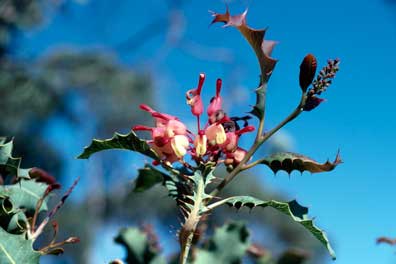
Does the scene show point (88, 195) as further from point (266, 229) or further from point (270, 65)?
point (270, 65)

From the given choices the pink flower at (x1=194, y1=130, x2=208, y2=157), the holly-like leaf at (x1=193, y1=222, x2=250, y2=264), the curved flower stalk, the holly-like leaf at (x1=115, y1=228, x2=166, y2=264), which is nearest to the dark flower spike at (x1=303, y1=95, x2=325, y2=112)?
the curved flower stalk

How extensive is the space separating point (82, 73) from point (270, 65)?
12749 mm

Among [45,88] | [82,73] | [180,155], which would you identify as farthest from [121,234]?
[82,73]

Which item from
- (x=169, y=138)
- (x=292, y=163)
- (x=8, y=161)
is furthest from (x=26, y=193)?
(x=292, y=163)

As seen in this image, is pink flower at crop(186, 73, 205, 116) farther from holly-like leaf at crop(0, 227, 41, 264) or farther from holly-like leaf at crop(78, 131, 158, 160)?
holly-like leaf at crop(0, 227, 41, 264)

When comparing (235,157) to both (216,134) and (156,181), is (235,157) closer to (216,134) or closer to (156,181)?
(216,134)

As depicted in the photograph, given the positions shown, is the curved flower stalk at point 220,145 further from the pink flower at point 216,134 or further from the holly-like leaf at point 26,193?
the holly-like leaf at point 26,193

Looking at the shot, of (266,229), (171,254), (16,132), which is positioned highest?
(171,254)

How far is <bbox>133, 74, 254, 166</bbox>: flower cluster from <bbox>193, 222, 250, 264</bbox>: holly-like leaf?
0.17 meters

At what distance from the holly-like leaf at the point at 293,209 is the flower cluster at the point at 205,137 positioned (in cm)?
5

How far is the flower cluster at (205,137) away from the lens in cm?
62

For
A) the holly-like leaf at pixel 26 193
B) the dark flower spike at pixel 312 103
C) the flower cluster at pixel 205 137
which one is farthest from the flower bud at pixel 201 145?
the holly-like leaf at pixel 26 193

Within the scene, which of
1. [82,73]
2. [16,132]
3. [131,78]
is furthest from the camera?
[131,78]

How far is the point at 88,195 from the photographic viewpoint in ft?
48.1
